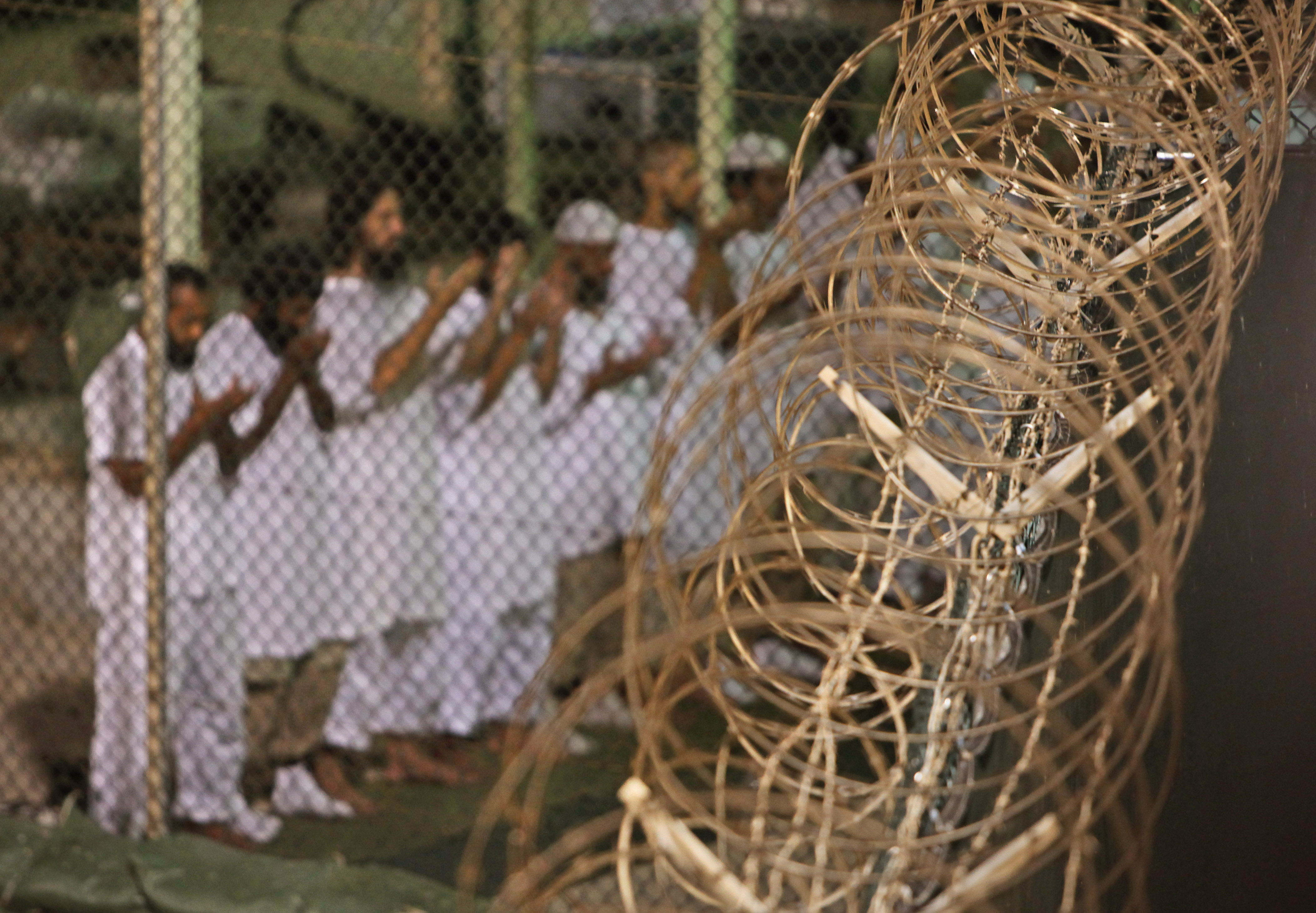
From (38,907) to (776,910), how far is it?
2398 millimetres

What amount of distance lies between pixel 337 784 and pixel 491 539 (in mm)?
722

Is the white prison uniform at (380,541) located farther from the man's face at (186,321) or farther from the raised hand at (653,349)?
the raised hand at (653,349)

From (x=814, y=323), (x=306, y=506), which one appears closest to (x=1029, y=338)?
(x=814, y=323)

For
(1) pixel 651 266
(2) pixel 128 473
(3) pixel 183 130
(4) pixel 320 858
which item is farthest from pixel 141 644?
(1) pixel 651 266

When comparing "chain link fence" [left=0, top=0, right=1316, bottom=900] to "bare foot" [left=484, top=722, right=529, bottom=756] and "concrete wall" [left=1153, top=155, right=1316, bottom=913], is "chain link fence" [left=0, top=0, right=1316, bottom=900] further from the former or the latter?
"concrete wall" [left=1153, top=155, right=1316, bottom=913]

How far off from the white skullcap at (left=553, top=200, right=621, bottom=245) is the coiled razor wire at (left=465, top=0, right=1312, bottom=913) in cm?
143

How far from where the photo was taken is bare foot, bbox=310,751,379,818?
297cm

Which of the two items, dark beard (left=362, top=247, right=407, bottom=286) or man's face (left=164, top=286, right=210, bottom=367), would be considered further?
dark beard (left=362, top=247, right=407, bottom=286)

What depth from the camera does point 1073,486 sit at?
1659mm

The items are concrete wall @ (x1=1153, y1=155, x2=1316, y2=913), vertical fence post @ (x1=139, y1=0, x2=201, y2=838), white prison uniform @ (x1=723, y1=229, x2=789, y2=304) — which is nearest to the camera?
concrete wall @ (x1=1153, y1=155, x2=1316, y2=913)

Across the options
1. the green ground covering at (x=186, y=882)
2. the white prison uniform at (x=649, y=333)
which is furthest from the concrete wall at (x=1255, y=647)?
the white prison uniform at (x=649, y=333)

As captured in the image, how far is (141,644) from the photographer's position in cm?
290

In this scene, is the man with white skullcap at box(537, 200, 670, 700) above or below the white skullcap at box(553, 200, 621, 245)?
below

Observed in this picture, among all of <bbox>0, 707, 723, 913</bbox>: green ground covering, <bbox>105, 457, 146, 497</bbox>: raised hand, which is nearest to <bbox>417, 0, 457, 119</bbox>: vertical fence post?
<bbox>105, 457, 146, 497</bbox>: raised hand
